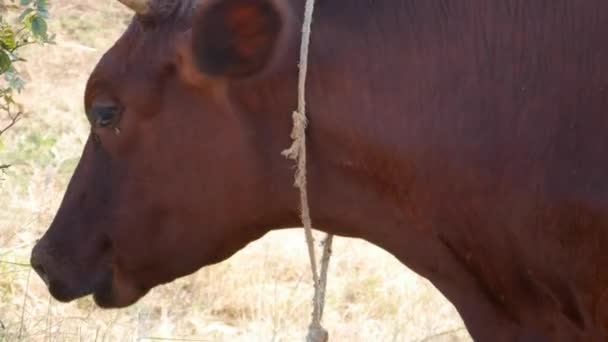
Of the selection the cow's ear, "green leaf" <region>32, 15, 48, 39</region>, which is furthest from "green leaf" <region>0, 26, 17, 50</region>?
the cow's ear

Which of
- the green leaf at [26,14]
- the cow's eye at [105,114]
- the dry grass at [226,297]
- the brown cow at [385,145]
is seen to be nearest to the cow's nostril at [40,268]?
the brown cow at [385,145]

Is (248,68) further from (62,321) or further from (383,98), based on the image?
(62,321)

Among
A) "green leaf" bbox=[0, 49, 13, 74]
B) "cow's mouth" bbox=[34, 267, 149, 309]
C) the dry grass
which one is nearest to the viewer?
"cow's mouth" bbox=[34, 267, 149, 309]

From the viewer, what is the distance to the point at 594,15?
253 centimetres

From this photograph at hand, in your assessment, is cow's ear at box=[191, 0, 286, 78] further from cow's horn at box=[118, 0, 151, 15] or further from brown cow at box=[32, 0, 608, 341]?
cow's horn at box=[118, 0, 151, 15]

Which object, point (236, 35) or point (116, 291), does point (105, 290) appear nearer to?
point (116, 291)

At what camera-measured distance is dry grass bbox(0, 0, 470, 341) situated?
15.9ft

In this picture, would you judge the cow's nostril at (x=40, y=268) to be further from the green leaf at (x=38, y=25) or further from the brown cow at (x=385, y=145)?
the green leaf at (x=38, y=25)

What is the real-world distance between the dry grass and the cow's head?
133cm

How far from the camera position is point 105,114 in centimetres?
293

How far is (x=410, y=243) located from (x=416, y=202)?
0.13 meters

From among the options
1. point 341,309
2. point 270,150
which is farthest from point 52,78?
point 270,150

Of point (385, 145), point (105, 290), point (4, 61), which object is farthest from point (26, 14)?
point (385, 145)

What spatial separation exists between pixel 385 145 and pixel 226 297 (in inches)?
111
